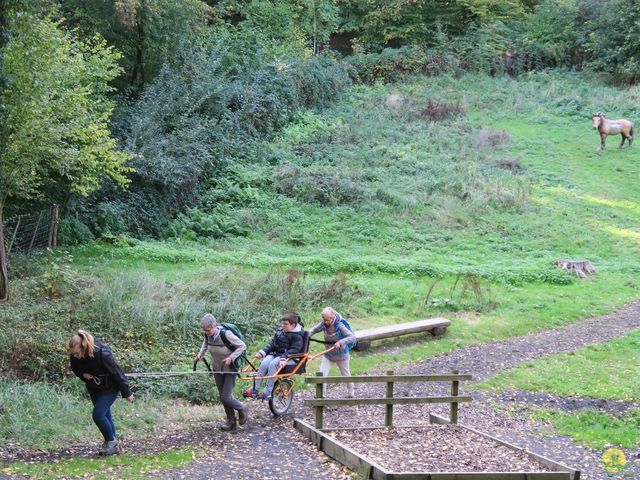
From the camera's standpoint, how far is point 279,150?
99.3 ft

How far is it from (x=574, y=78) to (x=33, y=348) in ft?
120

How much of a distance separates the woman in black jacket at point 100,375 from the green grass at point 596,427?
705cm

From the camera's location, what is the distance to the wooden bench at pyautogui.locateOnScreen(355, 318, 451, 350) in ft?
51.5

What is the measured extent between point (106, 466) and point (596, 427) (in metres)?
7.82

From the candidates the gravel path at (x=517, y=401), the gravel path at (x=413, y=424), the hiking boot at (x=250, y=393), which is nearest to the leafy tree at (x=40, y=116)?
the hiking boot at (x=250, y=393)

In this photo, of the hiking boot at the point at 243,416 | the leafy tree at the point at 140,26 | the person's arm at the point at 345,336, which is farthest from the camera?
the leafy tree at the point at 140,26

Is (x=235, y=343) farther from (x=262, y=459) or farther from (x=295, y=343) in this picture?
(x=262, y=459)

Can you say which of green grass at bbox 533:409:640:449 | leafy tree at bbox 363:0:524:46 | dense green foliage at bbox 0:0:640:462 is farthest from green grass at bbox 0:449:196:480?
leafy tree at bbox 363:0:524:46

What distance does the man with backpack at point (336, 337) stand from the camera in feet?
41.5

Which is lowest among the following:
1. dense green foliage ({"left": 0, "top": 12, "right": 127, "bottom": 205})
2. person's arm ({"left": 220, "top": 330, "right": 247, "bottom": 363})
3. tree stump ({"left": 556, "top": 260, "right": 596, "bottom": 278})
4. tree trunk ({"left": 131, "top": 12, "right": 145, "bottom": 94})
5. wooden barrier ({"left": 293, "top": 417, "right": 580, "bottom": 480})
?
wooden barrier ({"left": 293, "top": 417, "right": 580, "bottom": 480})

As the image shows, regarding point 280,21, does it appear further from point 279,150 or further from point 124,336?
point 124,336

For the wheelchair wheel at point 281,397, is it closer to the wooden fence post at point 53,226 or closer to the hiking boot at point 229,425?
the hiking boot at point 229,425

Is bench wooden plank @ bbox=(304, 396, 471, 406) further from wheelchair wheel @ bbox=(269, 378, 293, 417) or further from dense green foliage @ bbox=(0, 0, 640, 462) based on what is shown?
dense green foliage @ bbox=(0, 0, 640, 462)

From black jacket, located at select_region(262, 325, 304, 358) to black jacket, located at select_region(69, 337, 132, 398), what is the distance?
Result: 2.89 m
